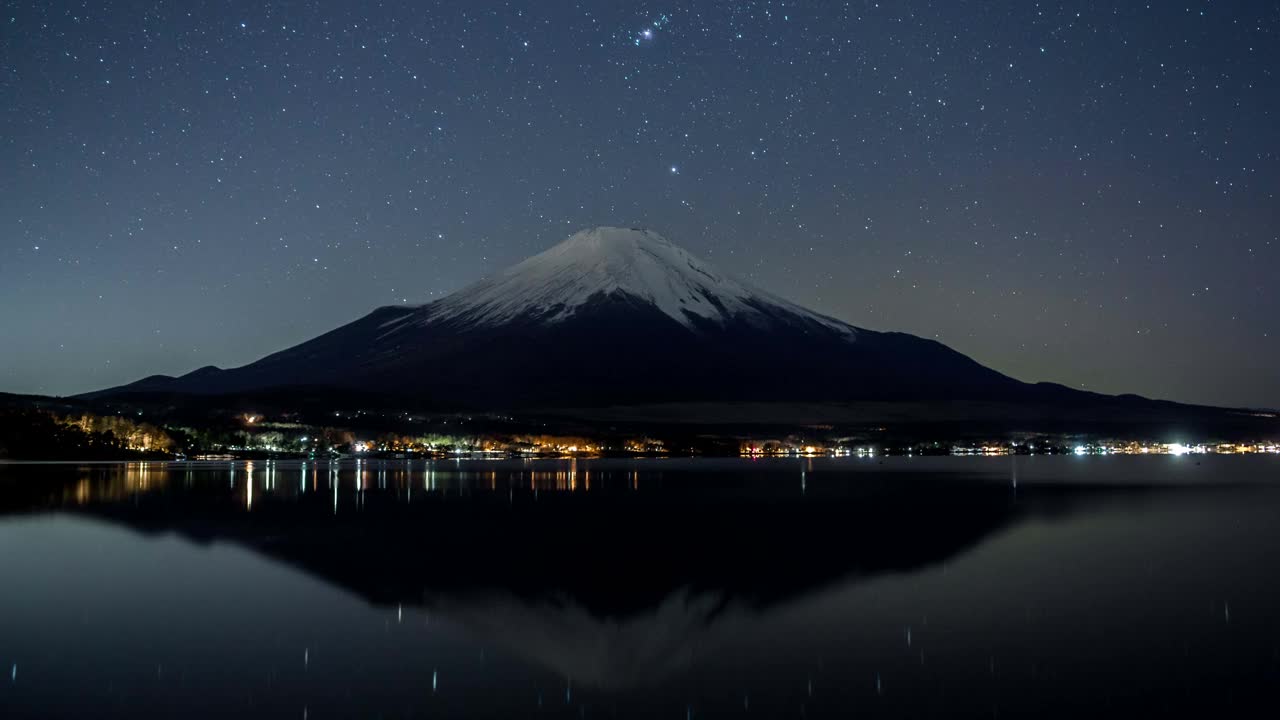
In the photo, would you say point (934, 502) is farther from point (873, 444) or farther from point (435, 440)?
point (873, 444)

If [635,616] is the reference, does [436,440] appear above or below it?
below

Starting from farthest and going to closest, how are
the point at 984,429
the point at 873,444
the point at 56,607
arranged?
1. the point at 984,429
2. the point at 873,444
3. the point at 56,607

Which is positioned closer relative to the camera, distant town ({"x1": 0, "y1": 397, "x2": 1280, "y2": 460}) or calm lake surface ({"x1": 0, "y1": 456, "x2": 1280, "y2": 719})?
calm lake surface ({"x1": 0, "y1": 456, "x2": 1280, "y2": 719})

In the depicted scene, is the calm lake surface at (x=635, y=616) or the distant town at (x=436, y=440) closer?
the calm lake surface at (x=635, y=616)

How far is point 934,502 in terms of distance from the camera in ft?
132

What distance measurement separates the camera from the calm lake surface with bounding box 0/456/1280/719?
11.0 metres

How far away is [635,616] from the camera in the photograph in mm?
15445

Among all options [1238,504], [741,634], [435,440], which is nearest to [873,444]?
[435,440]

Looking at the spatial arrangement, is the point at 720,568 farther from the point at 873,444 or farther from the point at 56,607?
the point at 873,444

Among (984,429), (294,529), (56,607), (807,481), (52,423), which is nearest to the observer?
(56,607)

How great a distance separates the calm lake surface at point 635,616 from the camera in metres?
11.0

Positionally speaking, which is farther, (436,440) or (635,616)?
(436,440)

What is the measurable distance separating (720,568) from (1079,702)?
10004mm

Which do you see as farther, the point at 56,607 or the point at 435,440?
the point at 435,440
